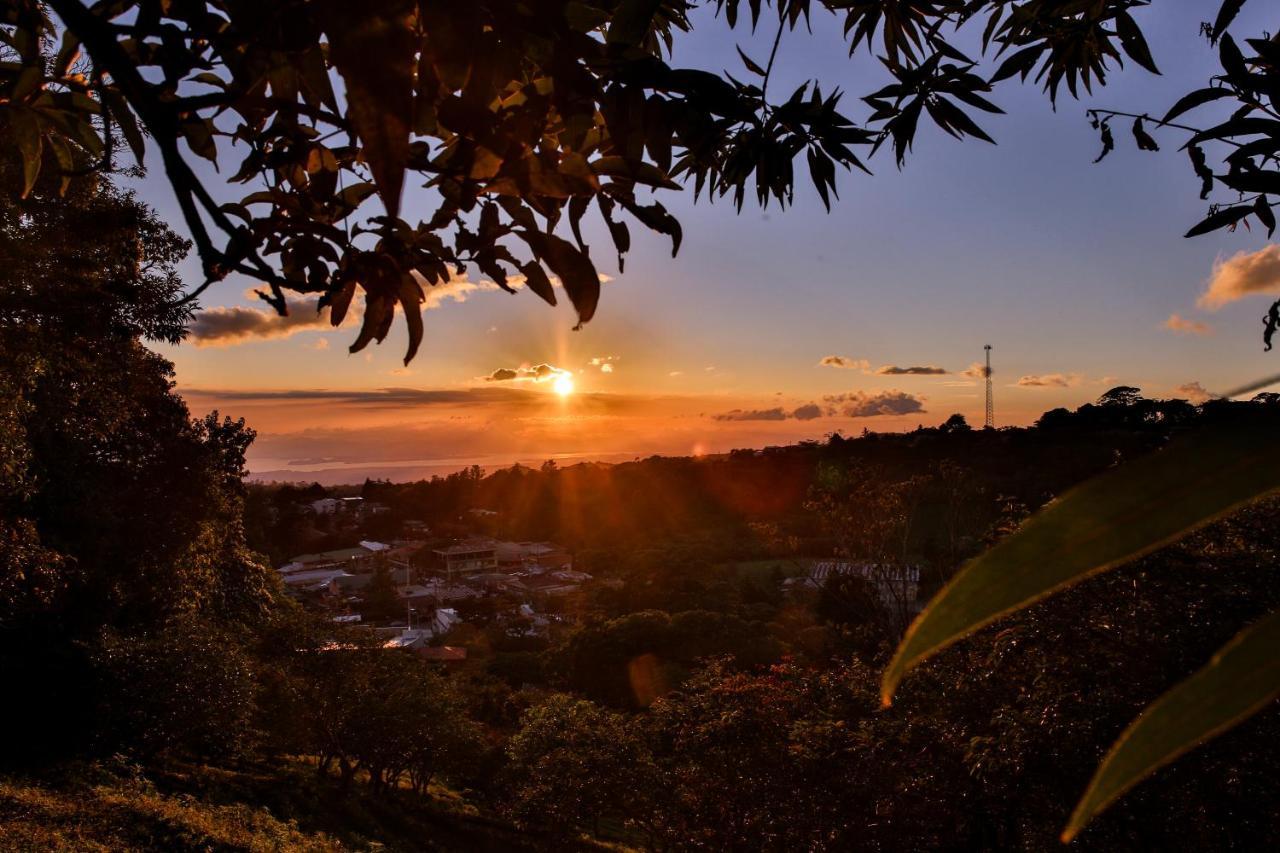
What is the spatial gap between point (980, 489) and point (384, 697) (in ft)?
44.2

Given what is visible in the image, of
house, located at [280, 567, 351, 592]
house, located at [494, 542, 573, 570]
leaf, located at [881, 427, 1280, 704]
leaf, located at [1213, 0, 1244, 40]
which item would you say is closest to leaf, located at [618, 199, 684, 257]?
leaf, located at [881, 427, 1280, 704]

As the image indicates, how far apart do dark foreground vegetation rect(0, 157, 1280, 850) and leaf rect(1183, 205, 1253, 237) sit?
1.59 ft

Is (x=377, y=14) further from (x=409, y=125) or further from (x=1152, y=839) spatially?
(x=1152, y=839)

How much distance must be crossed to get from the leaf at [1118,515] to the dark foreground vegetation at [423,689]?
0.09 feet

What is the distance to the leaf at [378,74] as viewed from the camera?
53 cm

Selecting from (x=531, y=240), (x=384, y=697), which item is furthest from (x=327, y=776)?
(x=531, y=240)

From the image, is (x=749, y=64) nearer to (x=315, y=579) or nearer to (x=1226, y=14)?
(x=1226, y=14)

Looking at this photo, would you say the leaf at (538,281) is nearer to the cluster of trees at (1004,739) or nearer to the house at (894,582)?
the cluster of trees at (1004,739)

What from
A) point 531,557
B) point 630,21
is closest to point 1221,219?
point 630,21

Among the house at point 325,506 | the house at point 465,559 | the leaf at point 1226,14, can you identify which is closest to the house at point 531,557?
the house at point 465,559

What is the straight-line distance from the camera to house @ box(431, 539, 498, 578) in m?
45.3

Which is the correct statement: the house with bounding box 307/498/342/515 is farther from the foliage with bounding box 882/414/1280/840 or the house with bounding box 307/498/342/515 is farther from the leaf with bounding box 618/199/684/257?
the foliage with bounding box 882/414/1280/840

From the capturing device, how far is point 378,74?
0.54m

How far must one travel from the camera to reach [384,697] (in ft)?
49.4
